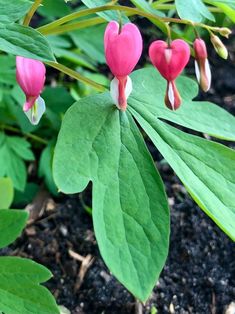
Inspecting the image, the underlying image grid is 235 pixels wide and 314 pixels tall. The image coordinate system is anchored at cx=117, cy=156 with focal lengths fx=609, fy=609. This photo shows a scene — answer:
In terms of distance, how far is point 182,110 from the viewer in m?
1.22

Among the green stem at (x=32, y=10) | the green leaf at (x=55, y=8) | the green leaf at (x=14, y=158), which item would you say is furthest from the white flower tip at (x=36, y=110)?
the green leaf at (x=55, y=8)

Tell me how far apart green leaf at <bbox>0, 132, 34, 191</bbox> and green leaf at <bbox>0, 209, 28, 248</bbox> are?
1.27 ft

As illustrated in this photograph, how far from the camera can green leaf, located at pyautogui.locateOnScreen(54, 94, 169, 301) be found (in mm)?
919

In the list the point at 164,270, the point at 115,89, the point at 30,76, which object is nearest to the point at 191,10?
the point at 115,89

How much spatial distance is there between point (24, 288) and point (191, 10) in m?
0.60

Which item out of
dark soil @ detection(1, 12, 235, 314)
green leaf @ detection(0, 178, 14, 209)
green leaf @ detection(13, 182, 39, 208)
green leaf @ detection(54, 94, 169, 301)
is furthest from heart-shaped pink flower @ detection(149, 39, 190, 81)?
green leaf @ detection(13, 182, 39, 208)

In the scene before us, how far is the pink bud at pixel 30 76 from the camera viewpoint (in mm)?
989

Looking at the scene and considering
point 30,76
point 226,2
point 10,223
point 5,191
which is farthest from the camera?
point 5,191

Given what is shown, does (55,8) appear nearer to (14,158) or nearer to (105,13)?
(14,158)

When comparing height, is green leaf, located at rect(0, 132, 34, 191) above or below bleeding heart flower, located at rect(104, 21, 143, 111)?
below

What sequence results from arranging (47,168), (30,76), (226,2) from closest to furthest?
(30,76)
(226,2)
(47,168)

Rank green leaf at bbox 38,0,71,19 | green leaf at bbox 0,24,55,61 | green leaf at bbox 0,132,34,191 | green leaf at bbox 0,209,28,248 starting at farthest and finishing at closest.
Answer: green leaf at bbox 38,0,71,19 → green leaf at bbox 0,132,34,191 → green leaf at bbox 0,209,28,248 → green leaf at bbox 0,24,55,61

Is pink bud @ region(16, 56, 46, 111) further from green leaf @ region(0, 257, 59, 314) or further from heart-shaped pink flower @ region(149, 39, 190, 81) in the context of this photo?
green leaf @ region(0, 257, 59, 314)

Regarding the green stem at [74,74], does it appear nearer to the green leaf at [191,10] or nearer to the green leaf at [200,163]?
the green leaf at [200,163]
